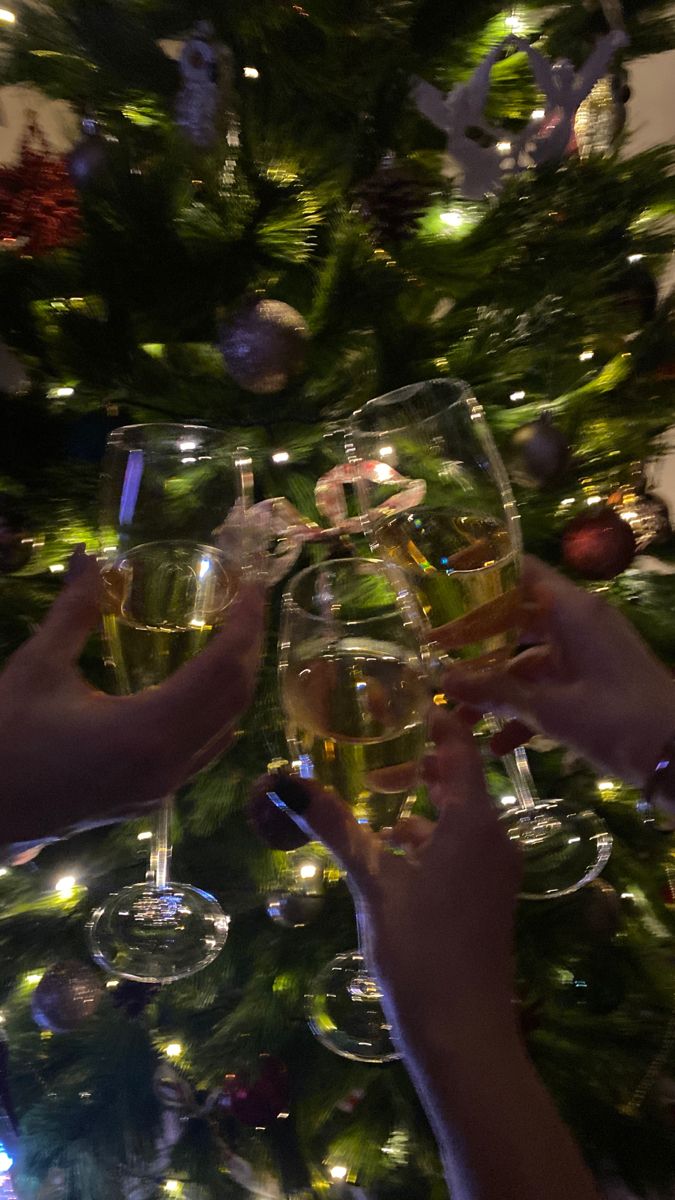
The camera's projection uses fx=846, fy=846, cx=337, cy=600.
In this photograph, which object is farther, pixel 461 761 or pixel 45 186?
pixel 45 186

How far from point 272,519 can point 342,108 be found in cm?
43

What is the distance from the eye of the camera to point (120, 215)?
751 mm

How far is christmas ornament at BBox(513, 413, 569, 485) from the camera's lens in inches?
31.5

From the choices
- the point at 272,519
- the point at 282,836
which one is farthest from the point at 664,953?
the point at 272,519

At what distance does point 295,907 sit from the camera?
78 centimetres

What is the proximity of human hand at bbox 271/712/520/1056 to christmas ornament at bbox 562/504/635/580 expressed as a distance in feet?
0.97

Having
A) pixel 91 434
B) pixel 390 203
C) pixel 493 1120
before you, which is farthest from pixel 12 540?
pixel 493 1120

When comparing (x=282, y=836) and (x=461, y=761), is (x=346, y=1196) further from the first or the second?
(x=461, y=761)

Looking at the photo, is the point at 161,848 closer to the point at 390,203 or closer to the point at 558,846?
the point at 558,846

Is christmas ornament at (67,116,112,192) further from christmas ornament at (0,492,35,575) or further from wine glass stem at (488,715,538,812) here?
wine glass stem at (488,715,538,812)

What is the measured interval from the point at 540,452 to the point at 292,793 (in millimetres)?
428

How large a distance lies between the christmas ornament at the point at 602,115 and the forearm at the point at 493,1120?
850mm

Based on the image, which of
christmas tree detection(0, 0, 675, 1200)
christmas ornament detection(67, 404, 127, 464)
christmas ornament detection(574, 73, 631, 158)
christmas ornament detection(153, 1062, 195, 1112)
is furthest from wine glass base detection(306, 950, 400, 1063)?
christmas ornament detection(574, 73, 631, 158)

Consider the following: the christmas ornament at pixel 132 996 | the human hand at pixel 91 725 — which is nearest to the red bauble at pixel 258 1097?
the christmas ornament at pixel 132 996
